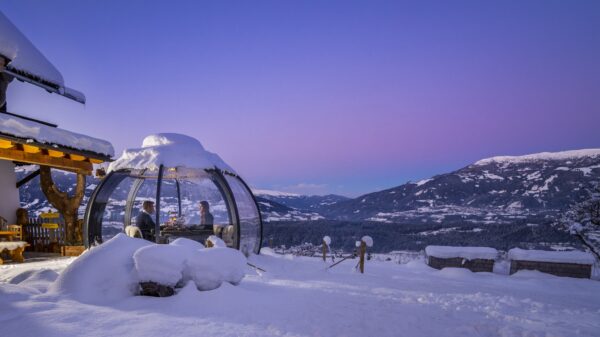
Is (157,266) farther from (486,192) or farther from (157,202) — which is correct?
(486,192)

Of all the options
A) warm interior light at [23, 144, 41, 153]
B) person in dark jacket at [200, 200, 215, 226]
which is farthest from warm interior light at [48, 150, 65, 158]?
person in dark jacket at [200, 200, 215, 226]

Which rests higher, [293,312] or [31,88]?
[31,88]

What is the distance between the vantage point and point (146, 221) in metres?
8.55

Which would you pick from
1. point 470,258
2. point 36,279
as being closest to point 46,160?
point 36,279

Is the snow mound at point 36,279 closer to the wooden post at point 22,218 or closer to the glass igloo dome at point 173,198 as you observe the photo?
the glass igloo dome at point 173,198

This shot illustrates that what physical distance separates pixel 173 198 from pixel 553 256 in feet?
40.5

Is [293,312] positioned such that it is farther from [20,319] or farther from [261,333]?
[20,319]

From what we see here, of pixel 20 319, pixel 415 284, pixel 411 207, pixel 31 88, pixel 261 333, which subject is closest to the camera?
pixel 20 319

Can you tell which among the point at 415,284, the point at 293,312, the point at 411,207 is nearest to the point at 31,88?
the point at 293,312

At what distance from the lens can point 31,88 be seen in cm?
1138

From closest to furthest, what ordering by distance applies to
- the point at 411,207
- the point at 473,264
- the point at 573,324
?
the point at 573,324 → the point at 473,264 → the point at 411,207

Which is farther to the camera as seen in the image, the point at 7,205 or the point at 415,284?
the point at 7,205

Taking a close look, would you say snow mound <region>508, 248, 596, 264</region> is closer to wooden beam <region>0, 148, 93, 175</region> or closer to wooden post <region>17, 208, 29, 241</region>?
wooden beam <region>0, 148, 93, 175</region>

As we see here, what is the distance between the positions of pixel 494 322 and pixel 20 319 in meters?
5.75
